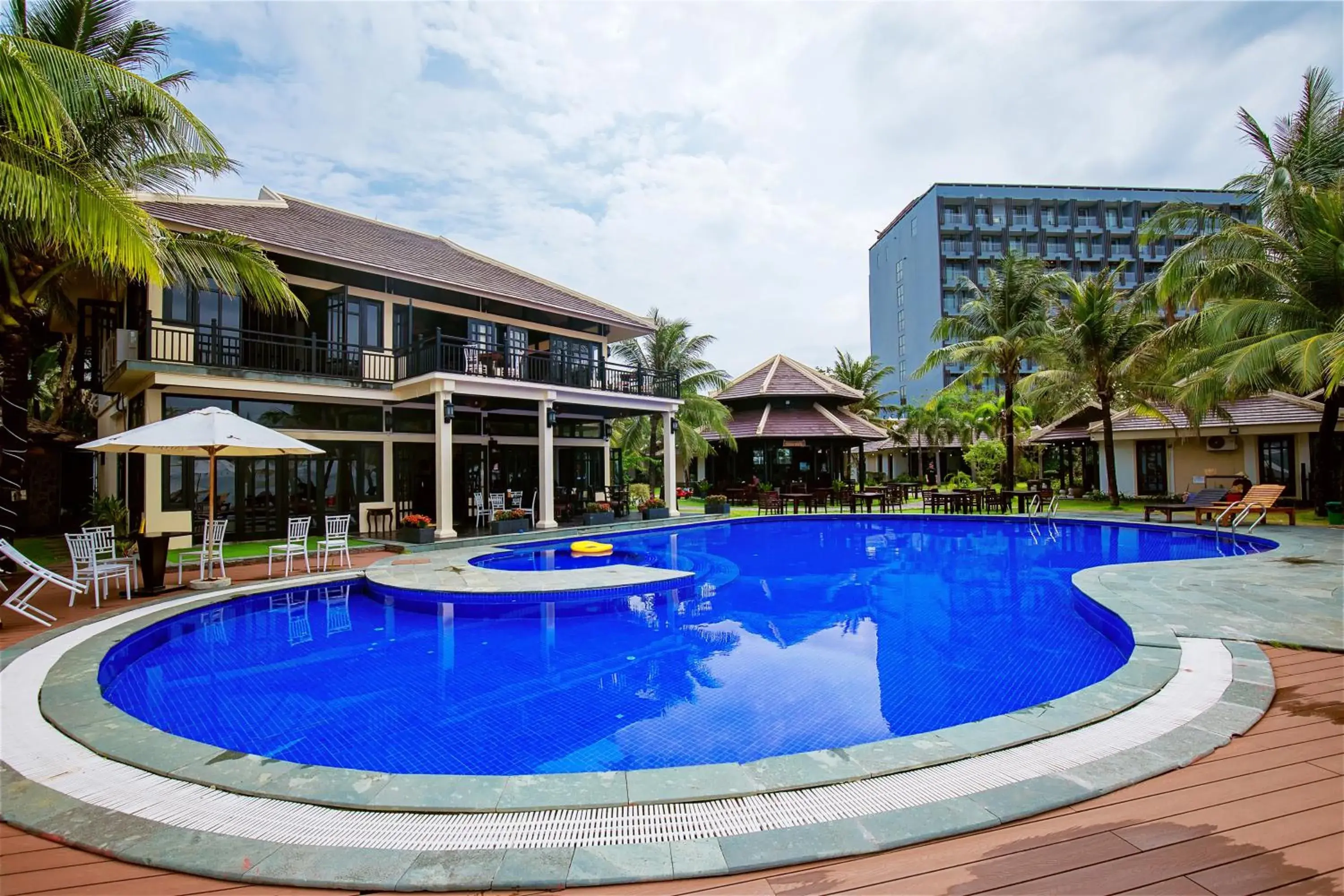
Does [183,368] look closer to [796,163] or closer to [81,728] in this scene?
[81,728]

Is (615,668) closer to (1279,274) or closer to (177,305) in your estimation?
(177,305)

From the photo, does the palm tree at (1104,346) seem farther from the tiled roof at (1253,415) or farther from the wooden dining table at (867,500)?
the wooden dining table at (867,500)

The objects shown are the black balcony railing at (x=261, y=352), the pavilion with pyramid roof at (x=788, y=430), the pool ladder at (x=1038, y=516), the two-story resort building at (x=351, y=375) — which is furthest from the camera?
the pavilion with pyramid roof at (x=788, y=430)

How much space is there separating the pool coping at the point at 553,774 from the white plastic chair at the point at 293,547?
6.01 meters

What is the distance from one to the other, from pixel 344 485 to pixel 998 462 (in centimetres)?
2648

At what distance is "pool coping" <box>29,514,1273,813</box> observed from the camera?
306 centimetres

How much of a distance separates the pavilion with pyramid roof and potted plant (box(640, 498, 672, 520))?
8.17 meters

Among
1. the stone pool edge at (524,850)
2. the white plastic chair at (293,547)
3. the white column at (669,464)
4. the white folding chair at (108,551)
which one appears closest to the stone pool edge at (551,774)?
the stone pool edge at (524,850)

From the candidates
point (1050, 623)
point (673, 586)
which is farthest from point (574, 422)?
point (1050, 623)

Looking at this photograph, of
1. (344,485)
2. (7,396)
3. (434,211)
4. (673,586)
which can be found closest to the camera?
(7,396)

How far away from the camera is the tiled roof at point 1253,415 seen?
19.0m

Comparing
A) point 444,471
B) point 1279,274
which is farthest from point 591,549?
point 1279,274

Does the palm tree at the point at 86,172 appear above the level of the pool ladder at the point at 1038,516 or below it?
above

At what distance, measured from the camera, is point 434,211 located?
26250 millimetres
